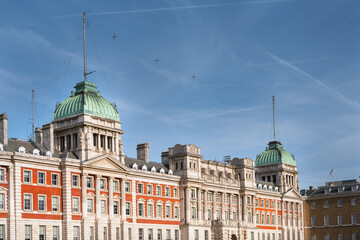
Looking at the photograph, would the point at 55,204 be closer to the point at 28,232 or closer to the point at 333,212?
the point at 28,232

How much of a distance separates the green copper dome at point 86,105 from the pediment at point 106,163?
7257mm

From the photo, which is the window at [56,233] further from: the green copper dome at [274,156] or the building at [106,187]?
the green copper dome at [274,156]

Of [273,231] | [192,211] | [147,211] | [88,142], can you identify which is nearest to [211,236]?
[192,211]

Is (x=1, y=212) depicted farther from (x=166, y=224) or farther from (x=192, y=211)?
(x=192, y=211)

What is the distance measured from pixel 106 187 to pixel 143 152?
19860 millimetres

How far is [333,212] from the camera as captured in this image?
15175 cm

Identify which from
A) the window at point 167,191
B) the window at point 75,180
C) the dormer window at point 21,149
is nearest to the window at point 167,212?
the window at point 167,191

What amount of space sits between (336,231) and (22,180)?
94.6 metres

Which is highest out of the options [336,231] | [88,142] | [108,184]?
[88,142]

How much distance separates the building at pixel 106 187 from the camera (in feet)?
273

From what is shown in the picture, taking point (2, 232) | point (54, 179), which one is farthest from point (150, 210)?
point (2, 232)

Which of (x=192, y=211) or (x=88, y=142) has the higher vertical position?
(x=88, y=142)

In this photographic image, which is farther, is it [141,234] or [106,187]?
[141,234]

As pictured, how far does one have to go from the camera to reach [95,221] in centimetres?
9106
